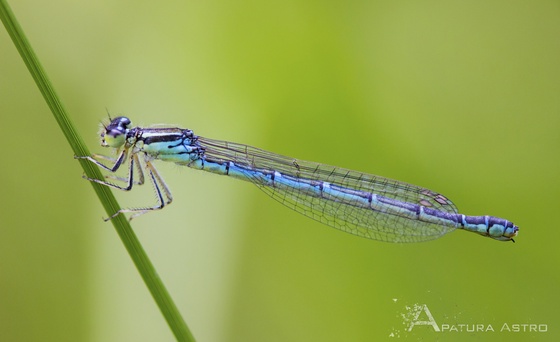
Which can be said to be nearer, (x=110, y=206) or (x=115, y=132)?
(x=110, y=206)

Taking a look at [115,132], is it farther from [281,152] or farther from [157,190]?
[281,152]

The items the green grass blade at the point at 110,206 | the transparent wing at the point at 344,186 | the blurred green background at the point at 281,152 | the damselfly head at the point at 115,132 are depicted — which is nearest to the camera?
the green grass blade at the point at 110,206

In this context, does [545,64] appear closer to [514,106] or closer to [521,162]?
[514,106]

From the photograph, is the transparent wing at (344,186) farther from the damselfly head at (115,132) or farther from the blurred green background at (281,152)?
the damselfly head at (115,132)

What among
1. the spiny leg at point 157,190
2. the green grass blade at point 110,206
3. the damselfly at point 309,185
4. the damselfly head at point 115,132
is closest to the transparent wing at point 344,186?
the damselfly at point 309,185

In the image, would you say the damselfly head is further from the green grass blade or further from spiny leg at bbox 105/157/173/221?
the green grass blade

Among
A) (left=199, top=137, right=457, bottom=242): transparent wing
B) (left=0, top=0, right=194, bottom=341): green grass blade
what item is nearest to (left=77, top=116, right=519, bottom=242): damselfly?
(left=199, top=137, right=457, bottom=242): transparent wing

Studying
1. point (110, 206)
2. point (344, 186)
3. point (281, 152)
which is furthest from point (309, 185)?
point (110, 206)
